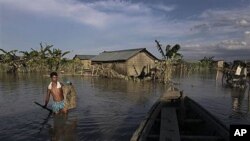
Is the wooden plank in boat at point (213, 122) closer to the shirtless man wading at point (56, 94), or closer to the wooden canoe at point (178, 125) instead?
the wooden canoe at point (178, 125)

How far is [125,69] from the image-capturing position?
3803 cm

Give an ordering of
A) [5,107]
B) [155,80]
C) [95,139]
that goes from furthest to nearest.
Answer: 1. [155,80]
2. [5,107]
3. [95,139]

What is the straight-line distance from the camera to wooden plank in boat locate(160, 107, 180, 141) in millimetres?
7703

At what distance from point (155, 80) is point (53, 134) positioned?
82.2ft

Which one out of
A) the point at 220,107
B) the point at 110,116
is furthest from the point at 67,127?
the point at 220,107

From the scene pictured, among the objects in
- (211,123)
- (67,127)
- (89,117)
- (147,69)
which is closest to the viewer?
(211,123)

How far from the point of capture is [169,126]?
8.86m

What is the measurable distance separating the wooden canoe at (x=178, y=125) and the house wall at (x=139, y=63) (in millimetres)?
24208

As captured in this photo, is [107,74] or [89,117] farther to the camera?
[107,74]

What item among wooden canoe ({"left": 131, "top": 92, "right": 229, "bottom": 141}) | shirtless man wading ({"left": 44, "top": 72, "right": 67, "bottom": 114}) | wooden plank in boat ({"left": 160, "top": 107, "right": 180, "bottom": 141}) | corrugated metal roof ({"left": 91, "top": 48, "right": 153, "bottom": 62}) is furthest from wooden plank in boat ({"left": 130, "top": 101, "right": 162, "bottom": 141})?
corrugated metal roof ({"left": 91, "top": 48, "right": 153, "bottom": 62})

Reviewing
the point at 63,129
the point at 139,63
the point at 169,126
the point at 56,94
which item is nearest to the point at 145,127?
the point at 169,126

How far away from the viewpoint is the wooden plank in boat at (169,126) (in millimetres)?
7703

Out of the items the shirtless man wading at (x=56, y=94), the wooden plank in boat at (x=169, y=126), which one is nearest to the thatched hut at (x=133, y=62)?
the wooden plank in boat at (x=169, y=126)

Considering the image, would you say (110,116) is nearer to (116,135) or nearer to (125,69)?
(116,135)
